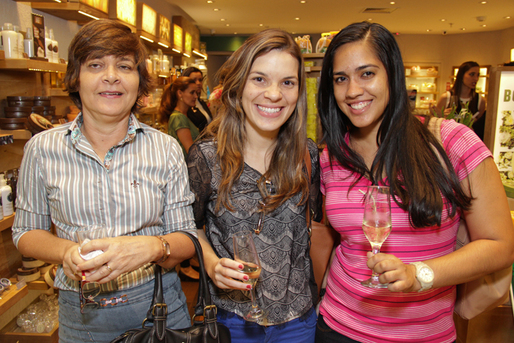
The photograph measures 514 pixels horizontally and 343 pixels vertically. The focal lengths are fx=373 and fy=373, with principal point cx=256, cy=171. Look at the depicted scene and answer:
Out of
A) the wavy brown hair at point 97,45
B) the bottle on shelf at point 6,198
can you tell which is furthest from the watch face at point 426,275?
the bottle on shelf at point 6,198

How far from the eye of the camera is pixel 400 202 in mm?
1380

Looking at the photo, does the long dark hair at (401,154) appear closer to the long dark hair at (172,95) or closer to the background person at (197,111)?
the long dark hair at (172,95)

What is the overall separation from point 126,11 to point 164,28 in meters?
2.10

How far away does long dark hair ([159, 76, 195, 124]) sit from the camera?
14.4 feet

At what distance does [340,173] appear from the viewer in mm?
1564

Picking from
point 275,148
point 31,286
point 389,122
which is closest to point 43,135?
point 275,148

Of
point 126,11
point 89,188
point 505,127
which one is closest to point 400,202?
point 89,188

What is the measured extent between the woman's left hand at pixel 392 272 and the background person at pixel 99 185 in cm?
68

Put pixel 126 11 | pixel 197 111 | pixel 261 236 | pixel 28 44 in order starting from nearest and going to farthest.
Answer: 1. pixel 261 236
2. pixel 28 44
3. pixel 126 11
4. pixel 197 111

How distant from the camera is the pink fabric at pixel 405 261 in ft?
4.50

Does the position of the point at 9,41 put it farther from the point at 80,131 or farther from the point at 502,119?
the point at 502,119

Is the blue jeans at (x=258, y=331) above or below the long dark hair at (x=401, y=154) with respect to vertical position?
below

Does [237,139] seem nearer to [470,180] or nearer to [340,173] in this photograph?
[340,173]

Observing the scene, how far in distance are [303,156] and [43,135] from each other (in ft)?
3.35
